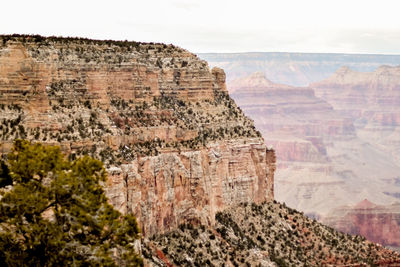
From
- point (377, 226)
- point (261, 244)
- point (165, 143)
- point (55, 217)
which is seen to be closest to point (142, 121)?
point (165, 143)

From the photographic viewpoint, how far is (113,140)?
61.9m

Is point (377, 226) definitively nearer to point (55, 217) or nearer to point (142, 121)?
point (142, 121)

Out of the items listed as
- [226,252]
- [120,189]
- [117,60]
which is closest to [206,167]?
[226,252]

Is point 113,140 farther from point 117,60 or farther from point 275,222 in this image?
point 275,222

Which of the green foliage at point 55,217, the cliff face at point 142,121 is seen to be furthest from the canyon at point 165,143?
the green foliage at point 55,217

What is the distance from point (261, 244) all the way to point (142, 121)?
745 inches

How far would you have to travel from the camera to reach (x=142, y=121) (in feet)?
224

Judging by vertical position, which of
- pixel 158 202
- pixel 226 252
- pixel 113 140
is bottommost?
pixel 226 252

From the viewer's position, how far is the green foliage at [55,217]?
36000 millimetres

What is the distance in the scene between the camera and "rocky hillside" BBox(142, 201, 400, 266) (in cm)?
6669

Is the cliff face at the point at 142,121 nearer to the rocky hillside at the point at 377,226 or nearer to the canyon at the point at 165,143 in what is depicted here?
the canyon at the point at 165,143

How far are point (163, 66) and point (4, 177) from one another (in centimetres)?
3974

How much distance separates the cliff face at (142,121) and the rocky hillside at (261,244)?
161 centimetres

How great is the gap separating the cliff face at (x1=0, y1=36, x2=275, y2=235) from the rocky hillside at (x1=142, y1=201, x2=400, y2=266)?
5.29 feet
